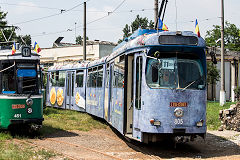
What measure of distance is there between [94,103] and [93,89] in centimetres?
69

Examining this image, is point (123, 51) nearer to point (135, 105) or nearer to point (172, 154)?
point (135, 105)

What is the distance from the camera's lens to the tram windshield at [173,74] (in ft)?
32.9

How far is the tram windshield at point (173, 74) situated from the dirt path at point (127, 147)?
73.1 inches

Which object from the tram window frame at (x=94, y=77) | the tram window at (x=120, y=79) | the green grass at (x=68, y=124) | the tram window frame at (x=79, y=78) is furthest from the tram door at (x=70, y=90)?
the tram window at (x=120, y=79)

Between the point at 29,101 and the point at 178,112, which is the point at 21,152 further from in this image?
the point at 178,112

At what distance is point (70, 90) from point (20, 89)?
36.2ft

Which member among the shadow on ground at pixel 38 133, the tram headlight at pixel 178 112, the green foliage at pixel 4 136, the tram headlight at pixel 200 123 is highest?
the tram headlight at pixel 178 112

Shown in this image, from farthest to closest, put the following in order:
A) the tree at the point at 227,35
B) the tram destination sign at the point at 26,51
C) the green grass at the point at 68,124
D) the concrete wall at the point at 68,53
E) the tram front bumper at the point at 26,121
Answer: the tree at the point at 227,35 → the concrete wall at the point at 68,53 → the green grass at the point at 68,124 → the tram destination sign at the point at 26,51 → the tram front bumper at the point at 26,121

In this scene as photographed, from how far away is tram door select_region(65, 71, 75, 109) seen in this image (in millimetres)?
23375

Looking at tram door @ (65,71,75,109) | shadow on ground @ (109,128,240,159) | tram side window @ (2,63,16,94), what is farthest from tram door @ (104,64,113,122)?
tram door @ (65,71,75,109)

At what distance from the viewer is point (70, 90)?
2355 centimetres

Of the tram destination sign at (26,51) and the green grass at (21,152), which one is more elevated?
the tram destination sign at (26,51)

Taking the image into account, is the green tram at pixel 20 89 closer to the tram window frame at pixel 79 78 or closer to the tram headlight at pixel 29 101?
the tram headlight at pixel 29 101

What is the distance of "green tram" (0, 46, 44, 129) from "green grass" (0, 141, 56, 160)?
4.68 ft
